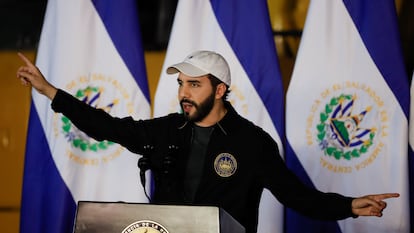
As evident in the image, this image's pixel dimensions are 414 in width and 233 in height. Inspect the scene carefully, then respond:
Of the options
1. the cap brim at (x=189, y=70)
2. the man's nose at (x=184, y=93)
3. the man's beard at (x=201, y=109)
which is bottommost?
the man's beard at (x=201, y=109)

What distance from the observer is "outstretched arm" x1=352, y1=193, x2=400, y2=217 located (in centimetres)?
286

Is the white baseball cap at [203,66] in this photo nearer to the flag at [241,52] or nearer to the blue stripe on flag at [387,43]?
the flag at [241,52]

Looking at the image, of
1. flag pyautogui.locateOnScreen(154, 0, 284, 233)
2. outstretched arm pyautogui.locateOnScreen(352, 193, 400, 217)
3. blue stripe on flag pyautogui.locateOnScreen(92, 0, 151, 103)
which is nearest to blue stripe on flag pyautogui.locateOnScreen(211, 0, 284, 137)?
flag pyautogui.locateOnScreen(154, 0, 284, 233)

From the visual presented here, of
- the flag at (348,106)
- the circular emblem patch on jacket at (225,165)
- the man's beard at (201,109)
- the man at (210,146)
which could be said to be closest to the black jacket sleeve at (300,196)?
the man at (210,146)

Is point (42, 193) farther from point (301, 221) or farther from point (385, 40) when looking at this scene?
point (385, 40)

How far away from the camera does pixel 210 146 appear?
3172mm

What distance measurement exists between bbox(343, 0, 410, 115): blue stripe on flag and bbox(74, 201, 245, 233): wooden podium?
1799 millimetres

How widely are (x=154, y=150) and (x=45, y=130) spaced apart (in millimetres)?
1146

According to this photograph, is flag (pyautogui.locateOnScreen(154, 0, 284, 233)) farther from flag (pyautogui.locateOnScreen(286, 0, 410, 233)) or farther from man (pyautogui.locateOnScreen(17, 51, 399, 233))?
man (pyautogui.locateOnScreen(17, 51, 399, 233))

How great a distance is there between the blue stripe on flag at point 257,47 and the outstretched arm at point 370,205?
110cm

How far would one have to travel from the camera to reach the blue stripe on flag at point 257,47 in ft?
13.2

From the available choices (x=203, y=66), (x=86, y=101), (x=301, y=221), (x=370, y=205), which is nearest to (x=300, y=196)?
(x=370, y=205)

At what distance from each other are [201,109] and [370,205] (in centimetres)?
78

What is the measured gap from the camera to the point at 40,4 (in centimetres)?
593
